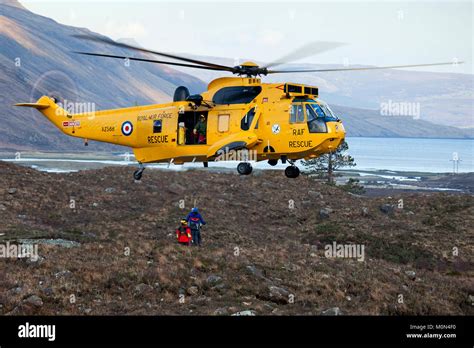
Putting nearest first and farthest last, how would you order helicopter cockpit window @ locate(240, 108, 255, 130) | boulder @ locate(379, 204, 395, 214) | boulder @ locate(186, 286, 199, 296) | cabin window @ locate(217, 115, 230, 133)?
boulder @ locate(186, 286, 199, 296) < helicopter cockpit window @ locate(240, 108, 255, 130) < cabin window @ locate(217, 115, 230, 133) < boulder @ locate(379, 204, 395, 214)

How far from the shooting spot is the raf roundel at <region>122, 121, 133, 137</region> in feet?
89.5

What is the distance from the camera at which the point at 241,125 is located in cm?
2444

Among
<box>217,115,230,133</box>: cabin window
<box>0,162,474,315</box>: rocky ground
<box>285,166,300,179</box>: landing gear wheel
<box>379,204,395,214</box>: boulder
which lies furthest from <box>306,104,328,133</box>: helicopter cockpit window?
<box>379,204,395,214</box>: boulder

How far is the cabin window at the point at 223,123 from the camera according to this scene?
973 inches

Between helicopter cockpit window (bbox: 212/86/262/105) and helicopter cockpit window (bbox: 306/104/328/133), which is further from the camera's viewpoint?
helicopter cockpit window (bbox: 212/86/262/105)

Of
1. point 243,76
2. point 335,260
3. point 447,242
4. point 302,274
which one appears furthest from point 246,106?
point 447,242

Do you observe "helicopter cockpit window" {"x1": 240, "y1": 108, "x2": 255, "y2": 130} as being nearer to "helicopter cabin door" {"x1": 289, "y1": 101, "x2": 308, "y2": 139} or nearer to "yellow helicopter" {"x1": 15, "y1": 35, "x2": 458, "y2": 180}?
"yellow helicopter" {"x1": 15, "y1": 35, "x2": 458, "y2": 180}

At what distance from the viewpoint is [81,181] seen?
2116 inches

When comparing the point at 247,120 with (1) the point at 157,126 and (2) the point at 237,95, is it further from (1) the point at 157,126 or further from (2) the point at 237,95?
(1) the point at 157,126

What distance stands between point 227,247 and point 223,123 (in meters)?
11.2

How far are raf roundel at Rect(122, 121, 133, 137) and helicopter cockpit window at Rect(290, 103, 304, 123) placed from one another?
23.3 feet

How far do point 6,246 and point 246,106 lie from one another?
37.2 ft

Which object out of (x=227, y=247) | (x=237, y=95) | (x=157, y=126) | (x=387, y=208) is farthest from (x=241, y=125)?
(x=387, y=208)
